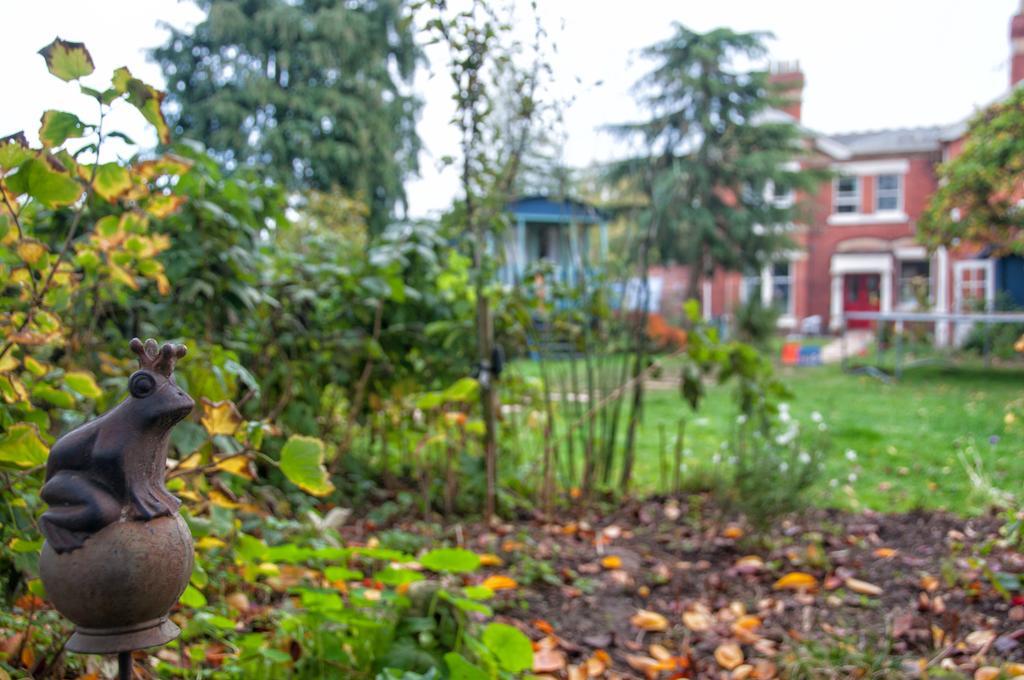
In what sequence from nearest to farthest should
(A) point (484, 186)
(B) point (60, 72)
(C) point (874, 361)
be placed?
(B) point (60, 72) < (A) point (484, 186) < (C) point (874, 361)

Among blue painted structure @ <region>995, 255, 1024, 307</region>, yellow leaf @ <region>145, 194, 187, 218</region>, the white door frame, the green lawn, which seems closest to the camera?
yellow leaf @ <region>145, 194, 187, 218</region>

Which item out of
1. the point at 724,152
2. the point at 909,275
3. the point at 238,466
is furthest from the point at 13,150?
the point at 909,275

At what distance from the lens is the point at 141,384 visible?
0.99 meters

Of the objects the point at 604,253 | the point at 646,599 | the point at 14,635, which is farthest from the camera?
the point at 604,253

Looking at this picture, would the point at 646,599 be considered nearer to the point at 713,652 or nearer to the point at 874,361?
the point at 713,652

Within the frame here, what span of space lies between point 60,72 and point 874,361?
13.9 m

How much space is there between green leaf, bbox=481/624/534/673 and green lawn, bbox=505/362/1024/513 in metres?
2.40

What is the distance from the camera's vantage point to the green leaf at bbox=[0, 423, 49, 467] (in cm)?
121

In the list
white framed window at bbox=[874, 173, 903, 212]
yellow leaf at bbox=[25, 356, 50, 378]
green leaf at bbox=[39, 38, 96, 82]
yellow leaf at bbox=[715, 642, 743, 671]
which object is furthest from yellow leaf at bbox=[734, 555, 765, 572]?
white framed window at bbox=[874, 173, 903, 212]

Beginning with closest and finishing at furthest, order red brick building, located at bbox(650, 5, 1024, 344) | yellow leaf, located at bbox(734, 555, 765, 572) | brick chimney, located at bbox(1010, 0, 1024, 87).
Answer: yellow leaf, located at bbox(734, 555, 765, 572) → brick chimney, located at bbox(1010, 0, 1024, 87) → red brick building, located at bbox(650, 5, 1024, 344)

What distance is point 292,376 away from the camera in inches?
130

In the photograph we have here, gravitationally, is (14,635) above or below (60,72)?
below

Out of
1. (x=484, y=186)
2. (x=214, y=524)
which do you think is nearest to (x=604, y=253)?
(x=484, y=186)

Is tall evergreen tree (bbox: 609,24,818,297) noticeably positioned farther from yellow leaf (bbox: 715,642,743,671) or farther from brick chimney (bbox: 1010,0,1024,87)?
yellow leaf (bbox: 715,642,743,671)
